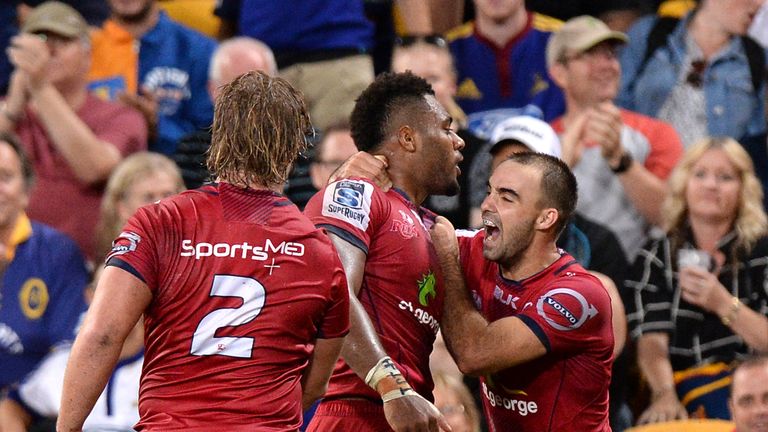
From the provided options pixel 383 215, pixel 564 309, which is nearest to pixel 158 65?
pixel 383 215

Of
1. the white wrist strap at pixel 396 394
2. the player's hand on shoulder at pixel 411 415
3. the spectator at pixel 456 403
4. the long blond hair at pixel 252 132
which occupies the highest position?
the long blond hair at pixel 252 132

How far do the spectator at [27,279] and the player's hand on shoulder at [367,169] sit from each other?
2.89 meters

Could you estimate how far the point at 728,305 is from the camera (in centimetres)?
721

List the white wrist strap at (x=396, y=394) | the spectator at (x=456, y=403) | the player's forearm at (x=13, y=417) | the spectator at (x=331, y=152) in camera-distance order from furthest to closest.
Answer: the spectator at (x=331, y=152) < the player's forearm at (x=13, y=417) < the spectator at (x=456, y=403) < the white wrist strap at (x=396, y=394)

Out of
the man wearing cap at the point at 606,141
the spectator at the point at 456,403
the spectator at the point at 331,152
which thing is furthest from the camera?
the man wearing cap at the point at 606,141

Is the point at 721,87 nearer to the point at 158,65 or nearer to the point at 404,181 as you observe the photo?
the point at 158,65

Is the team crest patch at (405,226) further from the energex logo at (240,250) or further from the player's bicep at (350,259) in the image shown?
the energex logo at (240,250)

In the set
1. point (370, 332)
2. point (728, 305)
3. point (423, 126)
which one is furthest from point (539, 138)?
point (370, 332)

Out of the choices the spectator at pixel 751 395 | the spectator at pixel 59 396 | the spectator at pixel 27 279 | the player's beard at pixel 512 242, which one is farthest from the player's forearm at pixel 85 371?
the spectator at pixel 751 395

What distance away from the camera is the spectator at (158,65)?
9.01 metres

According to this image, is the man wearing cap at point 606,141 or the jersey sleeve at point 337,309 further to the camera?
the man wearing cap at point 606,141

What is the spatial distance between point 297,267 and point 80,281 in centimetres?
367

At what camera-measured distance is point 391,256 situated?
16.2 ft

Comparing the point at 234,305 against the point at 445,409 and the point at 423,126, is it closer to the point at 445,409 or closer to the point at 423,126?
the point at 423,126
